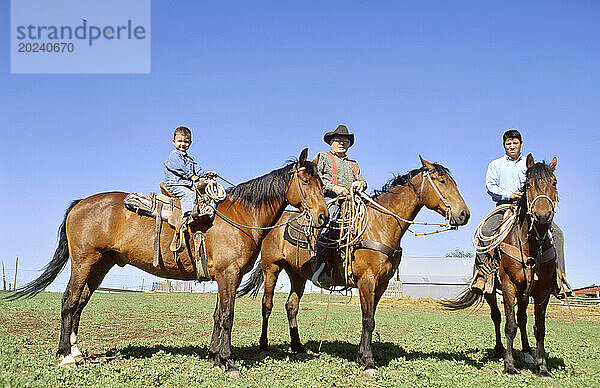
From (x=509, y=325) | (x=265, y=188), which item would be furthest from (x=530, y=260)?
(x=265, y=188)

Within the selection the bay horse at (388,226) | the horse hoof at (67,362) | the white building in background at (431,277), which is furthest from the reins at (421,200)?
the white building in background at (431,277)

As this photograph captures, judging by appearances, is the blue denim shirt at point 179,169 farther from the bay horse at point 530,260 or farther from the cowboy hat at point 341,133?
the bay horse at point 530,260

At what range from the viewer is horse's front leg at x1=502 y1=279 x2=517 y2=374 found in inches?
318

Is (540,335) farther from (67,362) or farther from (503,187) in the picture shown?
(67,362)

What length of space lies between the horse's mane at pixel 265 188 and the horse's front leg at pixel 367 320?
7.08ft

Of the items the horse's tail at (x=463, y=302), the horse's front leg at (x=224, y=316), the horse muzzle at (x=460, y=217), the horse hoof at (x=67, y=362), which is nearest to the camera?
the horse hoof at (x=67, y=362)

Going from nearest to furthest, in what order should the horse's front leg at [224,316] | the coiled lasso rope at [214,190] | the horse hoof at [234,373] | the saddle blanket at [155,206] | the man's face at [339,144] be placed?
the horse hoof at [234,373]
the horse's front leg at [224,316]
the saddle blanket at [155,206]
the coiled lasso rope at [214,190]
the man's face at [339,144]

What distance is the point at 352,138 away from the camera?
9.68 metres

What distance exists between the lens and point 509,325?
26.7 ft

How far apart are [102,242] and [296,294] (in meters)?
3.96

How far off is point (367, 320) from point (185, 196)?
3842 mm

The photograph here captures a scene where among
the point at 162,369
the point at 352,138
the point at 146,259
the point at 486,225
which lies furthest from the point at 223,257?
the point at 486,225

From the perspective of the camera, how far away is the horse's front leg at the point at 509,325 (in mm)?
8070

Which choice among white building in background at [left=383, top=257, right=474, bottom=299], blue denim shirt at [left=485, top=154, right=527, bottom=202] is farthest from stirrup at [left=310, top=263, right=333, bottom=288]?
white building in background at [left=383, top=257, right=474, bottom=299]
